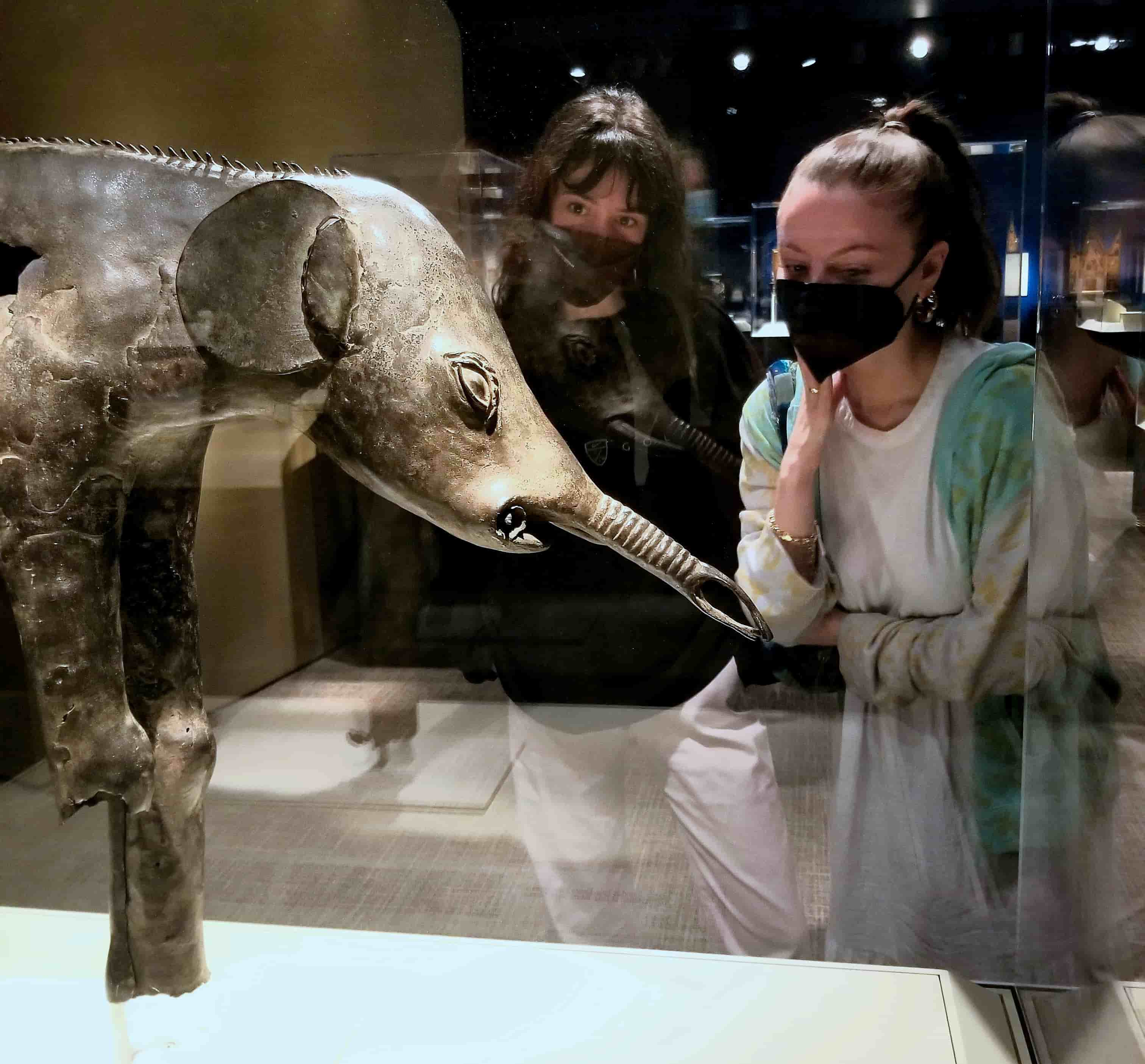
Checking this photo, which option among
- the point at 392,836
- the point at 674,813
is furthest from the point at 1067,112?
the point at 392,836

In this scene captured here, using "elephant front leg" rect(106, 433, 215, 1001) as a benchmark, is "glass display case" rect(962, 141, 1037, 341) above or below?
above

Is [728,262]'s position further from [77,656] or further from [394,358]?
[77,656]

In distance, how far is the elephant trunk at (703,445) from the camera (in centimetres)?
124

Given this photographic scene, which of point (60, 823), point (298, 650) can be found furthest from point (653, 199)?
point (60, 823)

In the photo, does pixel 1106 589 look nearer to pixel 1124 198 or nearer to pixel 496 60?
pixel 1124 198

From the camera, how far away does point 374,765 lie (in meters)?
1.52

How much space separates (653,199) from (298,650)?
0.74 metres

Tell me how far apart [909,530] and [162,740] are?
83cm

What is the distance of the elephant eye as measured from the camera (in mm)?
777

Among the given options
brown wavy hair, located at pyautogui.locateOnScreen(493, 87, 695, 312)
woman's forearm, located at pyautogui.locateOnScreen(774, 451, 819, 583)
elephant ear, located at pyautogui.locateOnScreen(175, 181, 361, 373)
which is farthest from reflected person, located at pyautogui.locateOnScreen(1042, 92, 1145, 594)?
elephant ear, located at pyautogui.locateOnScreen(175, 181, 361, 373)

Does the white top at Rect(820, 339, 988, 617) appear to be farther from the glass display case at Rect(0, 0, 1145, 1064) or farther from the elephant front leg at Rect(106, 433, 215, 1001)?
the elephant front leg at Rect(106, 433, 215, 1001)

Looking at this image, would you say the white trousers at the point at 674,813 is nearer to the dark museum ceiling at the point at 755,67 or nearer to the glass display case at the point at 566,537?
the glass display case at the point at 566,537

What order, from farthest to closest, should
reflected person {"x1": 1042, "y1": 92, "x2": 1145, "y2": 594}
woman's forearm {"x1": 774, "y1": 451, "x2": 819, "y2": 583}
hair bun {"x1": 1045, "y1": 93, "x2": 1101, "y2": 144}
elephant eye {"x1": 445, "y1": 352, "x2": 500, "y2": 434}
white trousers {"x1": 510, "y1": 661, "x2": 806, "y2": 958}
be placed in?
white trousers {"x1": 510, "y1": 661, "x2": 806, "y2": 958}
woman's forearm {"x1": 774, "y1": 451, "x2": 819, "y2": 583}
hair bun {"x1": 1045, "y1": 93, "x2": 1101, "y2": 144}
reflected person {"x1": 1042, "y1": 92, "x2": 1145, "y2": 594}
elephant eye {"x1": 445, "y1": 352, "x2": 500, "y2": 434}

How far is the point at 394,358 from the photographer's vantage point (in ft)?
2.56
